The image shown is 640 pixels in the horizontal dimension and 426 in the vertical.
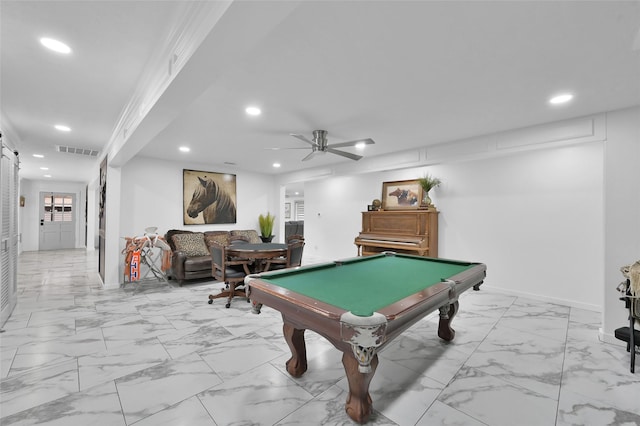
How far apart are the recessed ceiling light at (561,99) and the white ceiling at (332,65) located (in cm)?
10

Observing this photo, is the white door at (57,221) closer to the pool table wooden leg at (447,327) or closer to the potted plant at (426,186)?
the potted plant at (426,186)

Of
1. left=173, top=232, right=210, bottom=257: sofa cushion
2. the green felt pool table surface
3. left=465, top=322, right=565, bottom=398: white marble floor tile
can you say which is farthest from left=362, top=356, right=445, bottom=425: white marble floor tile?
left=173, top=232, right=210, bottom=257: sofa cushion

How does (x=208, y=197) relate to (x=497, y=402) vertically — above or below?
above

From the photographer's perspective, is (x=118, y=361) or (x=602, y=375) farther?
(x=118, y=361)

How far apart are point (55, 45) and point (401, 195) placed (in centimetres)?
543

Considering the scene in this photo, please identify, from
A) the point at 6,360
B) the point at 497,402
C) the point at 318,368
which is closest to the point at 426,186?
the point at 497,402

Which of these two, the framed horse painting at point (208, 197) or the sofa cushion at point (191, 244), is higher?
the framed horse painting at point (208, 197)

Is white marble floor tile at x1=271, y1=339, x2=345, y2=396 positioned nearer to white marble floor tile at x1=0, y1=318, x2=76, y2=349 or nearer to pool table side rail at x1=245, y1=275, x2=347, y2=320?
pool table side rail at x1=245, y1=275, x2=347, y2=320

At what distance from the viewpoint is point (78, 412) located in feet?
5.98

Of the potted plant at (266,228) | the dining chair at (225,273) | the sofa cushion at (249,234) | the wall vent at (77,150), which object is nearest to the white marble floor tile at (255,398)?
the dining chair at (225,273)

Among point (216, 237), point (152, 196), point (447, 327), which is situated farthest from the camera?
point (216, 237)

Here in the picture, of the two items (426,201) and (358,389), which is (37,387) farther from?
(426,201)

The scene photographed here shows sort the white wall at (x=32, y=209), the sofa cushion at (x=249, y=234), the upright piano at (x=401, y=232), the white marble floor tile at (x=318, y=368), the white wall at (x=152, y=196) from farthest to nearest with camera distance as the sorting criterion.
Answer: the white wall at (x=32, y=209)
the sofa cushion at (x=249, y=234)
the white wall at (x=152, y=196)
the upright piano at (x=401, y=232)
the white marble floor tile at (x=318, y=368)

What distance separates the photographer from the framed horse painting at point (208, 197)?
6.60 metres
